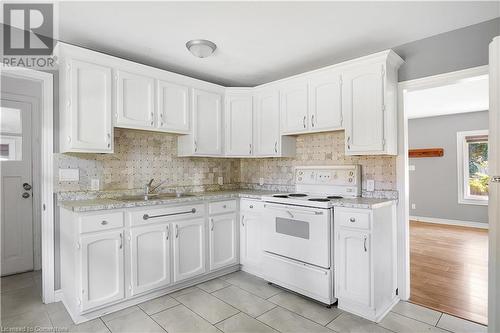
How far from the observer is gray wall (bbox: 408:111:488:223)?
234 inches

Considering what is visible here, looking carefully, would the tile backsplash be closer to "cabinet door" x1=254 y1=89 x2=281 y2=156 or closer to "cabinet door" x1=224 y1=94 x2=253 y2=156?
"cabinet door" x1=254 y1=89 x2=281 y2=156

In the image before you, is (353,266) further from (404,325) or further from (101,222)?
(101,222)

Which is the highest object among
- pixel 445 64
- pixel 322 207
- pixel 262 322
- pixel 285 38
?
pixel 285 38

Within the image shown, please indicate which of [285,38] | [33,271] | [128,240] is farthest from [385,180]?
[33,271]

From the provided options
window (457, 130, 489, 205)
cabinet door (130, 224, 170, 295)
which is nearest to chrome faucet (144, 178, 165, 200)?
cabinet door (130, 224, 170, 295)

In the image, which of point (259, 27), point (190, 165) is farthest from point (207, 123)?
point (259, 27)

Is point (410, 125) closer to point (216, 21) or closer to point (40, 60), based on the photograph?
point (216, 21)

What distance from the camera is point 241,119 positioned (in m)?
3.63

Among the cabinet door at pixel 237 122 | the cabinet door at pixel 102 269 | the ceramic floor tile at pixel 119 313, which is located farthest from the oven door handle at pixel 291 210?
the ceramic floor tile at pixel 119 313

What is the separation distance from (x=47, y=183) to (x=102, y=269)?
964 mm

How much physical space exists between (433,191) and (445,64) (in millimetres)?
4813

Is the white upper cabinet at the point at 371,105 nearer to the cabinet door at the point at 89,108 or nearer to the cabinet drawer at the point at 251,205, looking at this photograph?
the cabinet drawer at the point at 251,205

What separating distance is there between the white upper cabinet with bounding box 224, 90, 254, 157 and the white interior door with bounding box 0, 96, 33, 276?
2.36 m

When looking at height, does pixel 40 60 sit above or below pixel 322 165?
above
